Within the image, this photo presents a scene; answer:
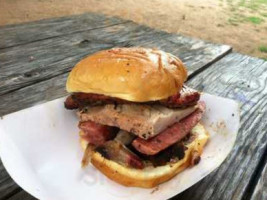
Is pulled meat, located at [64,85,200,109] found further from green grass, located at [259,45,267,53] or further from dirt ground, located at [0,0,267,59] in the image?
green grass, located at [259,45,267,53]

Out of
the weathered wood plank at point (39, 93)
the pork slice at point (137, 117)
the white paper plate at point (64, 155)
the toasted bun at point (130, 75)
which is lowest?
the weathered wood plank at point (39, 93)

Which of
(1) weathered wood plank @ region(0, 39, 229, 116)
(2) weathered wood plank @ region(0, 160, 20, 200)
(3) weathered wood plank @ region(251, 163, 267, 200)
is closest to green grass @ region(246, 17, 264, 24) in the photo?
(1) weathered wood plank @ region(0, 39, 229, 116)

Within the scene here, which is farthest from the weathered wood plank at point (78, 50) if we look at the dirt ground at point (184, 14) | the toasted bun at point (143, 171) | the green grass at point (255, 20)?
the green grass at point (255, 20)

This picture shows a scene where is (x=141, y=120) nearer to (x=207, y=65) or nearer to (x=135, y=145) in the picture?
(x=135, y=145)

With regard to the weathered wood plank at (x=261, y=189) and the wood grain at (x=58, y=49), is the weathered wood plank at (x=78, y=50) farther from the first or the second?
the weathered wood plank at (x=261, y=189)

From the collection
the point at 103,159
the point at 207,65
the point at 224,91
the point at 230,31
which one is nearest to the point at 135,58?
the point at 103,159

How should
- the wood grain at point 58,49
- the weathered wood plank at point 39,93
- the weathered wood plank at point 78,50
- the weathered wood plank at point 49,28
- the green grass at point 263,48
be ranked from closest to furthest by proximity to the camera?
the weathered wood plank at point 39,93, the wood grain at point 58,49, the weathered wood plank at point 78,50, the weathered wood plank at point 49,28, the green grass at point 263,48
